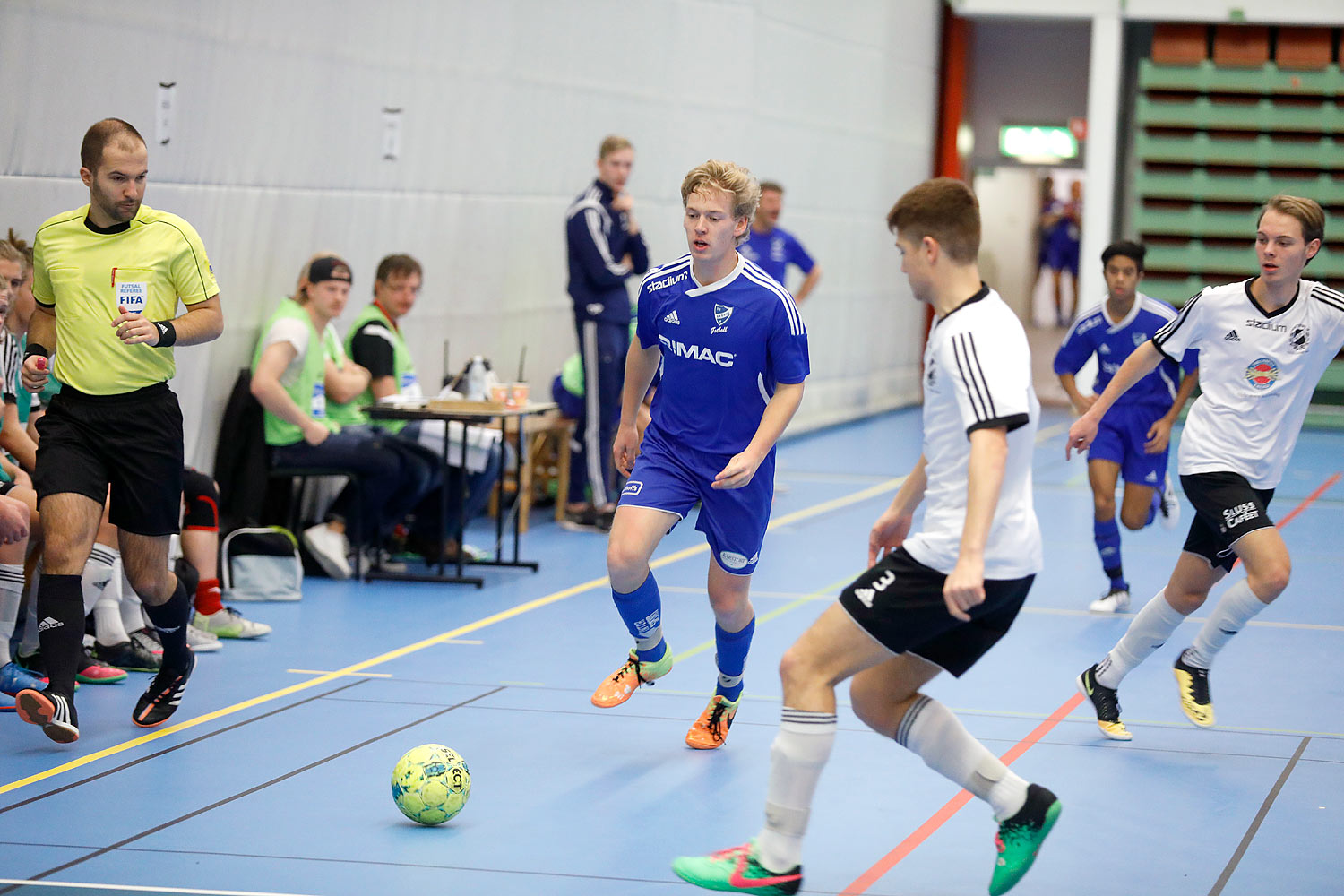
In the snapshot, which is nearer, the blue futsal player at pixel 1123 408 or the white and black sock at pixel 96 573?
the white and black sock at pixel 96 573

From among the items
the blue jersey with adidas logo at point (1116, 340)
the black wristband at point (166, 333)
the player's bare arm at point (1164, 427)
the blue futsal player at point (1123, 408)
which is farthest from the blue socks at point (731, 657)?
the blue jersey with adidas logo at point (1116, 340)

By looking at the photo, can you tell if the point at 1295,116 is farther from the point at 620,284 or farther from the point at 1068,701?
the point at 1068,701

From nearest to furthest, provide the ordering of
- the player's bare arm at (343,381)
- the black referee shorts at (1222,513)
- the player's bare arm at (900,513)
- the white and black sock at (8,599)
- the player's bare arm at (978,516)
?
the player's bare arm at (978,516)
the player's bare arm at (900,513)
the black referee shorts at (1222,513)
the white and black sock at (8,599)
the player's bare arm at (343,381)

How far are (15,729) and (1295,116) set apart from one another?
15.7 m

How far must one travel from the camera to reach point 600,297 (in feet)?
33.2

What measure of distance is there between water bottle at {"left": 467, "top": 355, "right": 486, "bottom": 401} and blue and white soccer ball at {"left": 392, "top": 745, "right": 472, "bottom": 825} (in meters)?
4.76

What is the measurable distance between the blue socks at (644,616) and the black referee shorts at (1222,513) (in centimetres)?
190

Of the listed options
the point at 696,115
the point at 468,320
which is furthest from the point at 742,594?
the point at 696,115

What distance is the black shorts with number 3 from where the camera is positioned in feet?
12.2

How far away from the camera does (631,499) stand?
17.1 feet

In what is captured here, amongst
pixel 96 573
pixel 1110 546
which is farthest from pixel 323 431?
pixel 1110 546

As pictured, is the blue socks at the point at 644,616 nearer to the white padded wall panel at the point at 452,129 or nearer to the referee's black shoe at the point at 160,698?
the referee's black shoe at the point at 160,698

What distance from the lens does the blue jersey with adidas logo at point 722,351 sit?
5.12m

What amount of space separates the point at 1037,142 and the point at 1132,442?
12.8 metres
